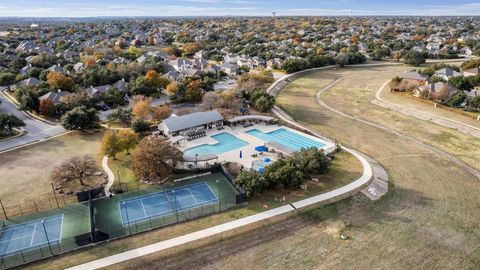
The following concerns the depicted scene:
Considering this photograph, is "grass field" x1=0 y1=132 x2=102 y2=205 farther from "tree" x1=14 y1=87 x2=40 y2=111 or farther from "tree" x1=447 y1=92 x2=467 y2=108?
"tree" x1=447 y1=92 x2=467 y2=108

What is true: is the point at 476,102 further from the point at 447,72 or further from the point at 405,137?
the point at 447,72

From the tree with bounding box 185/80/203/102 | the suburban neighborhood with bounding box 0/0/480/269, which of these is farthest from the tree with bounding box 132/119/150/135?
the tree with bounding box 185/80/203/102

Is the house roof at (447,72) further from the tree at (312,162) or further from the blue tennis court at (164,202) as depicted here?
the blue tennis court at (164,202)

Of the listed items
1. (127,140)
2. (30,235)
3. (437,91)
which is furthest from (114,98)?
(437,91)

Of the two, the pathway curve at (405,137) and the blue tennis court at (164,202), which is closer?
the blue tennis court at (164,202)

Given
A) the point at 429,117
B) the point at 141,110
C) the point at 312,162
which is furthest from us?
the point at 429,117

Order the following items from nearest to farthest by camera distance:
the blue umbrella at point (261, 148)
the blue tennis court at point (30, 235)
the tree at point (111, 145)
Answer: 1. the blue tennis court at point (30, 235)
2. the tree at point (111, 145)
3. the blue umbrella at point (261, 148)

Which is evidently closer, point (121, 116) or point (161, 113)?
point (121, 116)

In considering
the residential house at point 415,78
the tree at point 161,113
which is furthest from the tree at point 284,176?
the residential house at point 415,78
